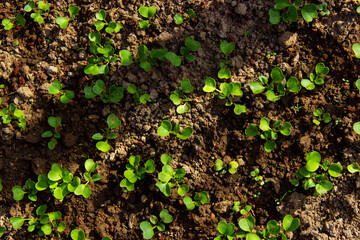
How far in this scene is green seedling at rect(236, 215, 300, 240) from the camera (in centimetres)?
194

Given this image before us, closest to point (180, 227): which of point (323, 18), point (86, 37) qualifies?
point (86, 37)

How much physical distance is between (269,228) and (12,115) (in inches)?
81.3

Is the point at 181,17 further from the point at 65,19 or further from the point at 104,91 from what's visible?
the point at 65,19

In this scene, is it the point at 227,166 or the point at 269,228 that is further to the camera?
the point at 227,166

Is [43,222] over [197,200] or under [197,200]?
under

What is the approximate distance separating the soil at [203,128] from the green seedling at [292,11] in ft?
0.23

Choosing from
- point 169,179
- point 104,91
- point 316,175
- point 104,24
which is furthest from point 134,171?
point 316,175

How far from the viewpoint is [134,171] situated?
2.07m

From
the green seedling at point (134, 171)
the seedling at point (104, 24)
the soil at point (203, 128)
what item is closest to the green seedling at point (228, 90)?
the soil at point (203, 128)

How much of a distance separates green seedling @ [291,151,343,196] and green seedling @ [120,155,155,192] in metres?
1.01

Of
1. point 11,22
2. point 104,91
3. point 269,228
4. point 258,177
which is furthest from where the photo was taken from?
point 11,22

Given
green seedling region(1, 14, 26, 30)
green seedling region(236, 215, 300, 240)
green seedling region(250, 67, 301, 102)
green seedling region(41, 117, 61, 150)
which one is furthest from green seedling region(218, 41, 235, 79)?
green seedling region(1, 14, 26, 30)

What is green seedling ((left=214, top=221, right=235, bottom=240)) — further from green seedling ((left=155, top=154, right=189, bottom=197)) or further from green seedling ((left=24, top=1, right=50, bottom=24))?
green seedling ((left=24, top=1, right=50, bottom=24))

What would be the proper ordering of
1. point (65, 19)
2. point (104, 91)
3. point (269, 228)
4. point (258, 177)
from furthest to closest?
point (65, 19) → point (104, 91) → point (258, 177) → point (269, 228)
